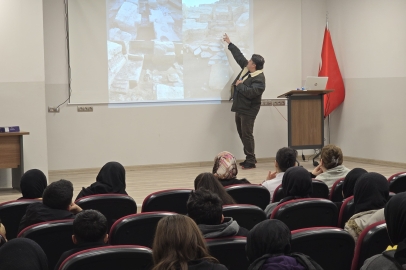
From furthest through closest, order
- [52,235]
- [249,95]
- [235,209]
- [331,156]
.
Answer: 1. [249,95]
2. [331,156]
3. [235,209]
4. [52,235]

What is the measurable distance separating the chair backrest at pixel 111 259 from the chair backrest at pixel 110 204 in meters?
1.06

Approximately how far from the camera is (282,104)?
7.27 m

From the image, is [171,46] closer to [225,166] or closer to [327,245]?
[225,166]

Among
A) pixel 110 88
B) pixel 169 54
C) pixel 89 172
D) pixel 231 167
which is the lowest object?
pixel 89 172

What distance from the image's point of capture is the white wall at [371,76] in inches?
247

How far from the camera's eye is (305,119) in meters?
6.52

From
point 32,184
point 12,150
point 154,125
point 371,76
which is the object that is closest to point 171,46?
point 154,125

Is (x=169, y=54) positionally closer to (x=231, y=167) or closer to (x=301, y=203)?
(x=231, y=167)

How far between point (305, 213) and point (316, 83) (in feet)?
15.0

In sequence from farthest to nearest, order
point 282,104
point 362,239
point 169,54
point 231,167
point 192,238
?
point 282,104
point 169,54
point 231,167
point 362,239
point 192,238

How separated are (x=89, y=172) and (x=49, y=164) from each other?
0.58 m

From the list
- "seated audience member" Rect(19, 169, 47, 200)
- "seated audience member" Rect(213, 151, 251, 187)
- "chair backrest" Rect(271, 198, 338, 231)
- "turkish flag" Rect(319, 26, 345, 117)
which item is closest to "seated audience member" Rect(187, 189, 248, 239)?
"chair backrest" Rect(271, 198, 338, 231)

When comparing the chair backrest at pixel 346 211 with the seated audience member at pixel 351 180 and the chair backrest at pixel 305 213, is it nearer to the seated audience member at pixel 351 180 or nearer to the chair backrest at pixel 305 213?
the chair backrest at pixel 305 213

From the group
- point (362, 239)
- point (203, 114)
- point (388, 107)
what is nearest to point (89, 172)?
point (203, 114)
